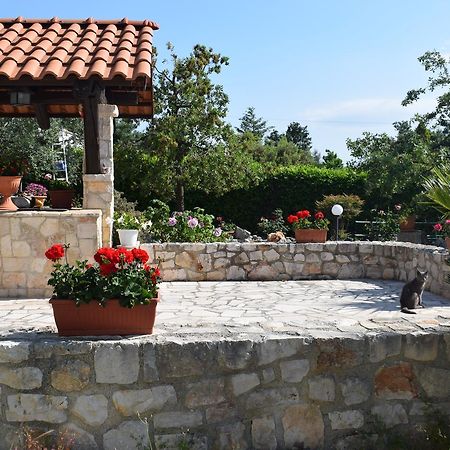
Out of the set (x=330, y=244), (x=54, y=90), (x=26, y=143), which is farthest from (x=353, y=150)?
(x=54, y=90)

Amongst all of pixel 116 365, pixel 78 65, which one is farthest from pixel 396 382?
pixel 78 65

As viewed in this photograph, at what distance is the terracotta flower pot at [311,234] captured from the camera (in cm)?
1116

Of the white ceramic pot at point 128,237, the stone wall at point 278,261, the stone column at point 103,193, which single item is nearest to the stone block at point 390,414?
the stone column at point 103,193

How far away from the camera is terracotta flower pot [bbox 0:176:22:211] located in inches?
320

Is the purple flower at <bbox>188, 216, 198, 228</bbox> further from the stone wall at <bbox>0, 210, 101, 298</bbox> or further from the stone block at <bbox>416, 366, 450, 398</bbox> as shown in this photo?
the stone block at <bbox>416, 366, 450, 398</bbox>

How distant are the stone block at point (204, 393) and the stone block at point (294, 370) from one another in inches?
17.5

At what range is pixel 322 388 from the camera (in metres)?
4.43

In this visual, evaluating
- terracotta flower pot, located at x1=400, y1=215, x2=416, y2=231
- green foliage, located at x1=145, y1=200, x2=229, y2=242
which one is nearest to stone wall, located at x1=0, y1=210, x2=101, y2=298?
green foliage, located at x1=145, y1=200, x2=229, y2=242

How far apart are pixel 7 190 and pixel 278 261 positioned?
464 cm

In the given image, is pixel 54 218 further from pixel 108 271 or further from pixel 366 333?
pixel 366 333

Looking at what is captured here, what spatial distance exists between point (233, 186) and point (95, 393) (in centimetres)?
1475

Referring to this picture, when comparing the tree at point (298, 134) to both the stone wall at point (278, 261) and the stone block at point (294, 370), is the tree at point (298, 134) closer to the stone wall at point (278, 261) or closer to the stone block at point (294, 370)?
the stone wall at point (278, 261)

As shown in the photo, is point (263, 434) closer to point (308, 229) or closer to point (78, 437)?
point (78, 437)

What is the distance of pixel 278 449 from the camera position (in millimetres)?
4426
